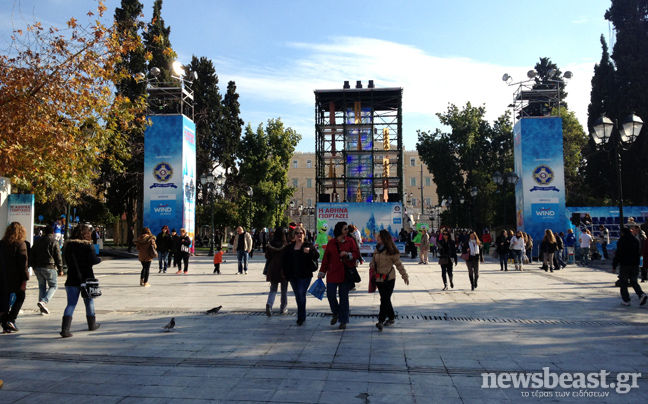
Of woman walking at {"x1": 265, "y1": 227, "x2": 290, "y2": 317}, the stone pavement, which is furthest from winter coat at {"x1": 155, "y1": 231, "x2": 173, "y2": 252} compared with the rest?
woman walking at {"x1": 265, "y1": 227, "x2": 290, "y2": 317}

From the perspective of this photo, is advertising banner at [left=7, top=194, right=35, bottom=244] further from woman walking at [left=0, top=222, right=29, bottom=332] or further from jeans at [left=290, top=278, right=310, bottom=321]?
jeans at [left=290, top=278, right=310, bottom=321]

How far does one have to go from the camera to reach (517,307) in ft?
34.0

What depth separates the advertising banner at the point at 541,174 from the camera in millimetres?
29281

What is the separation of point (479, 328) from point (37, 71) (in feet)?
36.6

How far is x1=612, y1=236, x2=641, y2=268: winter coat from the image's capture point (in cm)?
1061

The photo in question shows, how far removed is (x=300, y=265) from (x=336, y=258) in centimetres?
73

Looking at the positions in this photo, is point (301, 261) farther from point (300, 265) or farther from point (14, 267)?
point (14, 267)

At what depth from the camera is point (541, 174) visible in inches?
1169

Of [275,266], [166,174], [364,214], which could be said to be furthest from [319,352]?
[166,174]

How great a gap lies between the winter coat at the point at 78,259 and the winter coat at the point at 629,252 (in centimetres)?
1026

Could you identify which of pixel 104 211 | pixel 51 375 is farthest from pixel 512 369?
pixel 104 211

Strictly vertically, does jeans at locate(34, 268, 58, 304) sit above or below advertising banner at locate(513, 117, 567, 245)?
below

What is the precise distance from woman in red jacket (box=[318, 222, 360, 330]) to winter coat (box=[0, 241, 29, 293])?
466cm

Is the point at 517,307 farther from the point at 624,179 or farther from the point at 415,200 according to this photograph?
the point at 415,200
